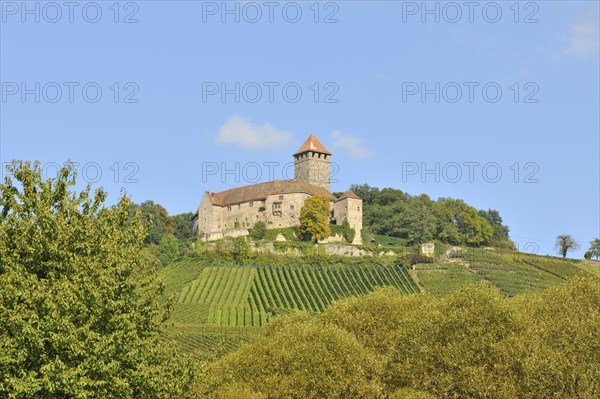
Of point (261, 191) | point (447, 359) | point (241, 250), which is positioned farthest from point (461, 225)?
point (447, 359)

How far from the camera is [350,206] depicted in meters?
98.3

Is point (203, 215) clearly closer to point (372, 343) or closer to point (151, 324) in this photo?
point (372, 343)

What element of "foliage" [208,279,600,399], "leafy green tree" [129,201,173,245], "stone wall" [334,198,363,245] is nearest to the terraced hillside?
"stone wall" [334,198,363,245]

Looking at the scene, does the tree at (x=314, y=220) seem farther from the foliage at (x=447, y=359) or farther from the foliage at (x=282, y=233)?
the foliage at (x=447, y=359)

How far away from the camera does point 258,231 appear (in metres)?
95.8

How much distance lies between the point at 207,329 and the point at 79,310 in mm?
38512

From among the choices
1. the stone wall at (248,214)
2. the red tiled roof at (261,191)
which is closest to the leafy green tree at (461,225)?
the red tiled roof at (261,191)

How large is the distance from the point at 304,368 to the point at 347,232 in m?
68.3

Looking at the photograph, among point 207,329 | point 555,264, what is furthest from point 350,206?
point 207,329

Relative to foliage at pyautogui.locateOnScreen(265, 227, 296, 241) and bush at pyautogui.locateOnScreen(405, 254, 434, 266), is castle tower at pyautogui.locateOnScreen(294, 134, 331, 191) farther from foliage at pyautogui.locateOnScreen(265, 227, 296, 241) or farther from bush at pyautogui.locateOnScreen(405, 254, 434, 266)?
bush at pyautogui.locateOnScreen(405, 254, 434, 266)

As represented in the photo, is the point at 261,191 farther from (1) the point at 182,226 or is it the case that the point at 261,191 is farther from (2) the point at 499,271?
(2) the point at 499,271

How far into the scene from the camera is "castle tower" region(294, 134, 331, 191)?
359 ft

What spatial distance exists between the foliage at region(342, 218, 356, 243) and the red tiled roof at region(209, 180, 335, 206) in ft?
20.0

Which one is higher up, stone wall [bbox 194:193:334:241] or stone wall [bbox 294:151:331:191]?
stone wall [bbox 294:151:331:191]
